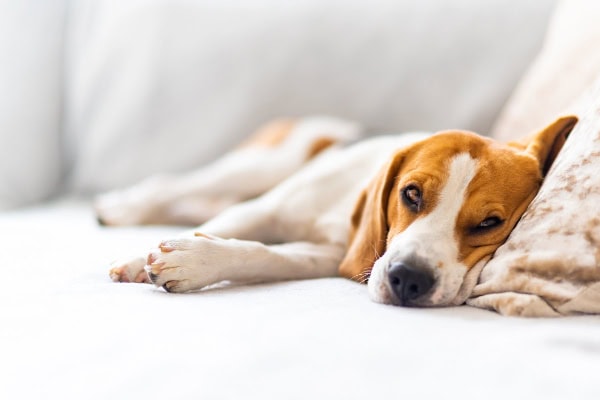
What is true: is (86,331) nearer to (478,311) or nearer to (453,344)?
(453,344)

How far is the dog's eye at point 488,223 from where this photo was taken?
1.91m

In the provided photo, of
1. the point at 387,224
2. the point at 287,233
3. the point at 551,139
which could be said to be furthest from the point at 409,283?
the point at 287,233

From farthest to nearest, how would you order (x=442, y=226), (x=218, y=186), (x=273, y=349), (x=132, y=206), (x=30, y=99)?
(x=30, y=99)
(x=218, y=186)
(x=132, y=206)
(x=442, y=226)
(x=273, y=349)

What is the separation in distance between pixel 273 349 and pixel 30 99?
253 cm

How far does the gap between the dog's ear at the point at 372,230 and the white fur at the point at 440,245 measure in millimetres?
125

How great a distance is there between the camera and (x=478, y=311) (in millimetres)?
1682

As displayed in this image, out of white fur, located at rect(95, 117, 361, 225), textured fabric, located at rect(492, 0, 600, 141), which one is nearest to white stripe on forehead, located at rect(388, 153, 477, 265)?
textured fabric, located at rect(492, 0, 600, 141)

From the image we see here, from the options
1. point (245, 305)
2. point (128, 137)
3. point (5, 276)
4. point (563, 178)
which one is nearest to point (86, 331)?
point (245, 305)

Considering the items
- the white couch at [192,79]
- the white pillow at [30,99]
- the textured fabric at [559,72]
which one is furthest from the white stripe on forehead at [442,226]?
the white pillow at [30,99]

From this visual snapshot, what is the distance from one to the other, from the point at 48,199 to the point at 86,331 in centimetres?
222

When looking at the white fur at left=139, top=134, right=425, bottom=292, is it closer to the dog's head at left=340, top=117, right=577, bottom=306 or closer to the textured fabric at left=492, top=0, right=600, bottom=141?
the dog's head at left=340, top=117, right=577, bottom=306

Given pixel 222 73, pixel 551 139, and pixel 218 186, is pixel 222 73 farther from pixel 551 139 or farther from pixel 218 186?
pixel 551 139

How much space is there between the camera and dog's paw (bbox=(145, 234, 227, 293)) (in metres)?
1.89

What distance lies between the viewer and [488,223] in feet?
6.28
